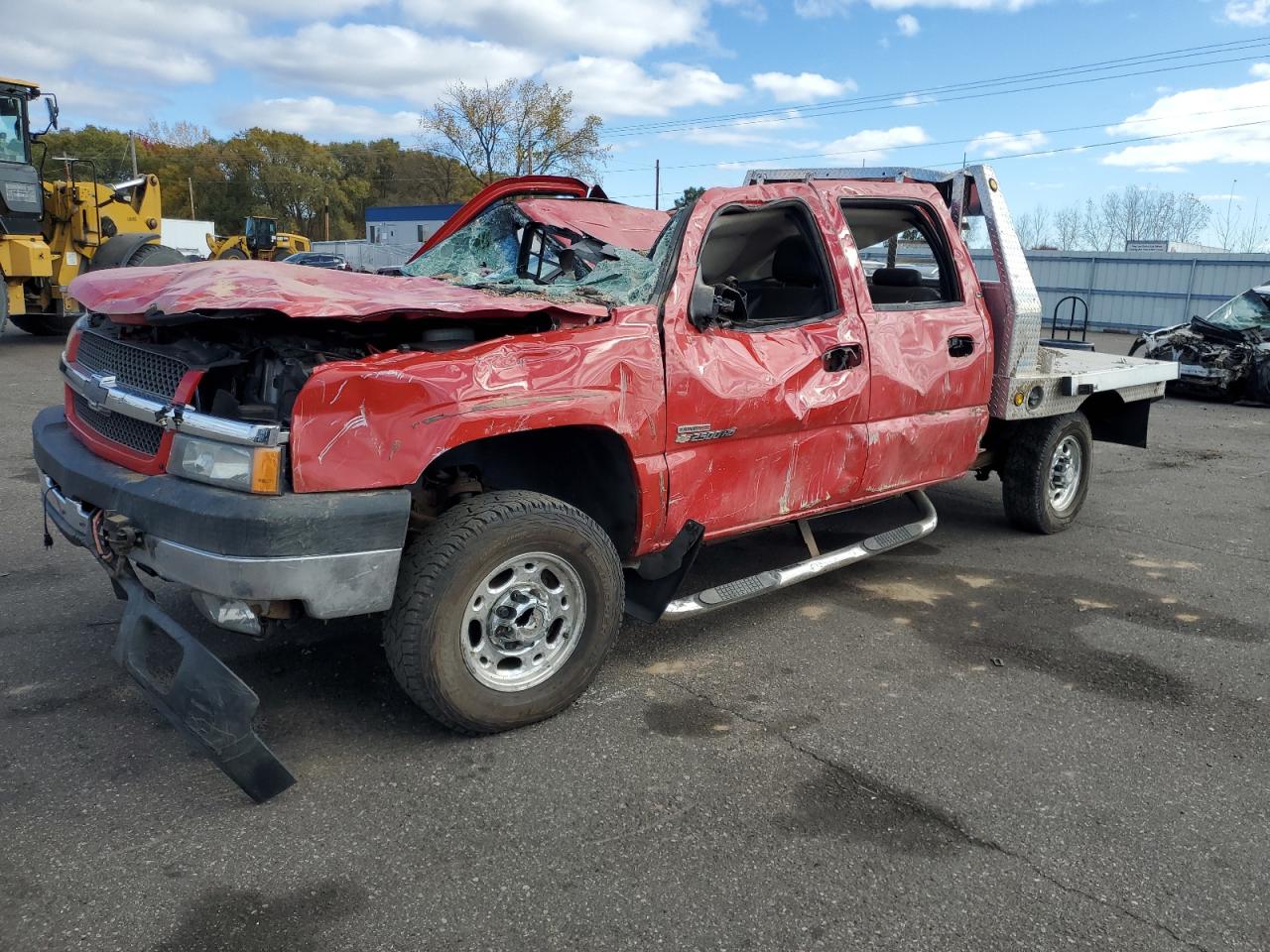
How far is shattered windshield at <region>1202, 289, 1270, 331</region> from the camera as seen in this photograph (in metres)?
13.7

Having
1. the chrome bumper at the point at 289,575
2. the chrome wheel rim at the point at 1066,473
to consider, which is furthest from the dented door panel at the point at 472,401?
the chrome wheel rim at the point at 1066,473

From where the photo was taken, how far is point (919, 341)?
191 inches

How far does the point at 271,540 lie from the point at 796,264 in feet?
9.45

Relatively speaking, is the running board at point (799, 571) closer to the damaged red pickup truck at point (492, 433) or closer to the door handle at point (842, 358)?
the damaged red pickup truck at point (492, 433)

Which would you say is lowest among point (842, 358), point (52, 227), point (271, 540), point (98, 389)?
point (271, 540)

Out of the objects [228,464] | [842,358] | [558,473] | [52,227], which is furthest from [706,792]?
[52,227]

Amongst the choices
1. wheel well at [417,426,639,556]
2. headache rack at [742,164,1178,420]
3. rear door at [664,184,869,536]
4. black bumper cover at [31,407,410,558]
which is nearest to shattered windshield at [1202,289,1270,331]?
headache rack at [742,164,1178,420]

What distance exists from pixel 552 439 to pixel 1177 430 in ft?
31.4

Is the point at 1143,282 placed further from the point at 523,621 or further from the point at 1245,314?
the point at 523,621

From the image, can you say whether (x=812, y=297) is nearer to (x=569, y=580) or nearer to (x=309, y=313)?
(x=569, y=580)

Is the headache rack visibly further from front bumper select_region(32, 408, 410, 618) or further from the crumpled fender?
front bumper select_region(32, 408, 410, 618)

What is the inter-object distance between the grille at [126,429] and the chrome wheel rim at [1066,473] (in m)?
5.12

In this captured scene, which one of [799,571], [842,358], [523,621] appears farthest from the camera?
[799,571]

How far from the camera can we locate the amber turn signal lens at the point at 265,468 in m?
2.98
